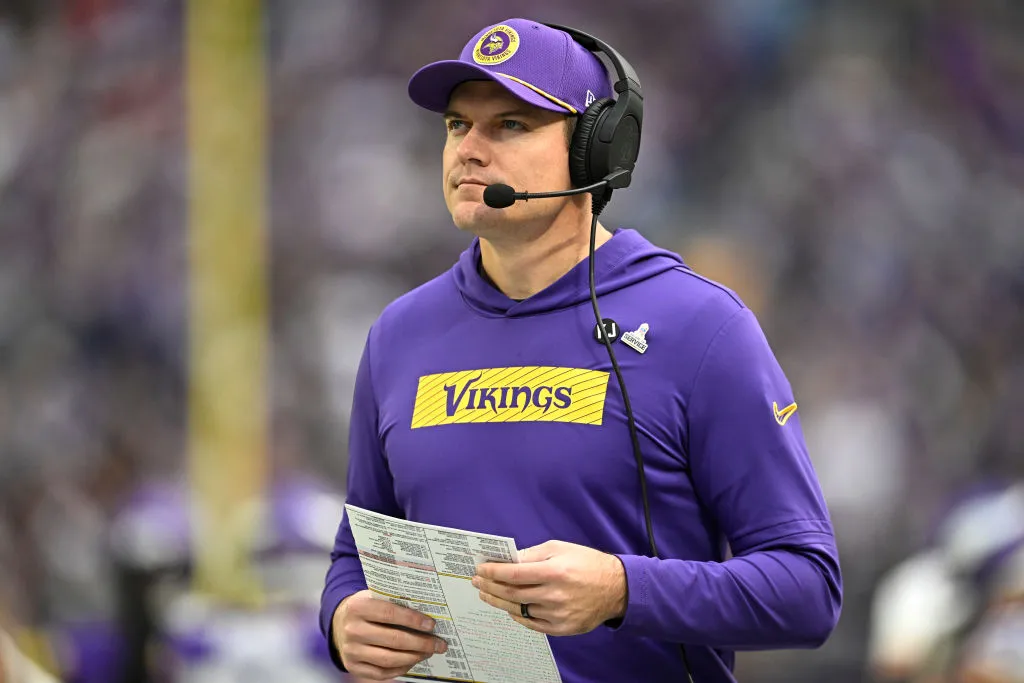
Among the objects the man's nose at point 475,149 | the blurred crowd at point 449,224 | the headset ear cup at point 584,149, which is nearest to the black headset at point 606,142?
the headset ear cup at point 584,149

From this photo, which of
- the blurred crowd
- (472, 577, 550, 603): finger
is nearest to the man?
(472, 577, 550, 603): finger

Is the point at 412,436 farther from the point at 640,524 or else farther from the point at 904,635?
the point at 904,635

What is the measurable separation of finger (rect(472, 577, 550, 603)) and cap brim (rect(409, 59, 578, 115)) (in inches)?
21.6

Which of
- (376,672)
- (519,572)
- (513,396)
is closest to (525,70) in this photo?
(513,396)

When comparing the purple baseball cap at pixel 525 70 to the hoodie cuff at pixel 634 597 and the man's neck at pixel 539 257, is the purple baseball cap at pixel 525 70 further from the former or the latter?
the hoodie cuff at pixel 634 597

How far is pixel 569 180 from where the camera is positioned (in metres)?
1.67

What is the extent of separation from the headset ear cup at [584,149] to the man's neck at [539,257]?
0.22 ft

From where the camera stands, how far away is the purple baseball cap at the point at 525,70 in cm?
161

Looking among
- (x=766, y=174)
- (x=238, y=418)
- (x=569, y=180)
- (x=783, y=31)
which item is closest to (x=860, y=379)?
(x=766, y=174)

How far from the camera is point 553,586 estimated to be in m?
1.37

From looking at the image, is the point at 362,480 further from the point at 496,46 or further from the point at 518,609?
the point at 496,46

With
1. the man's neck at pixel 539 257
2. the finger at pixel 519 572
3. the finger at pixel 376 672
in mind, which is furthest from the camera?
the man's neck at pixel 539 257

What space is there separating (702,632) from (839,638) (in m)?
3.64

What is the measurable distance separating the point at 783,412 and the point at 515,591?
0.38m
